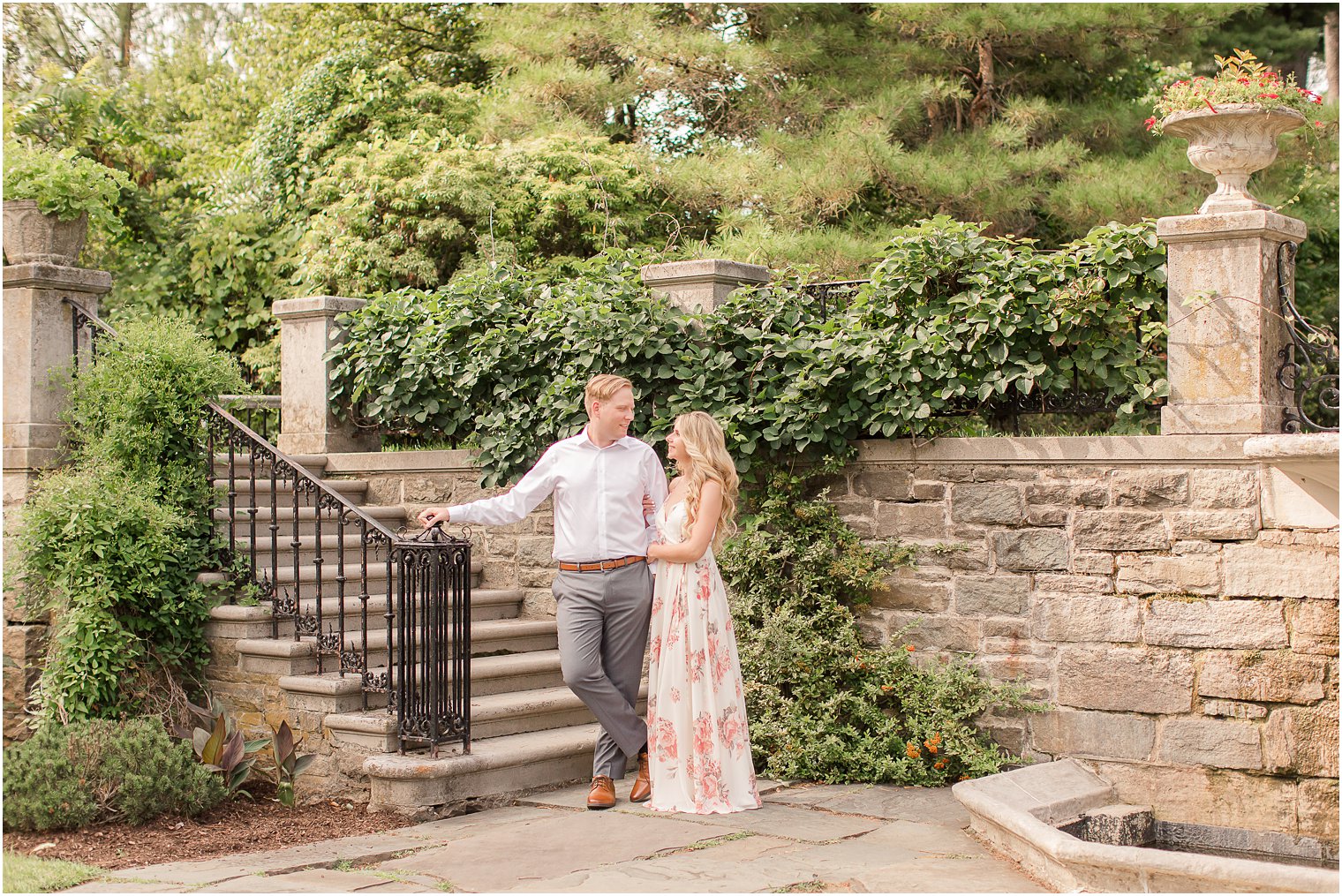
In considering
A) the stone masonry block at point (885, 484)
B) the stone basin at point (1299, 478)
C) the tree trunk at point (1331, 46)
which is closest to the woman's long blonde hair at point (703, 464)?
the stone masonry block at point (885, 484)

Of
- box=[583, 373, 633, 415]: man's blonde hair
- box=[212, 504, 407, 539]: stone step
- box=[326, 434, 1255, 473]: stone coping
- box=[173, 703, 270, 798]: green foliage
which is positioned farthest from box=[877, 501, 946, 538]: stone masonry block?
box=[173, 703, 270, 798]: green foliage

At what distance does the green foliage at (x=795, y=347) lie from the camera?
6.32 metres

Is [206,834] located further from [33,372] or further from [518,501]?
[33,372]

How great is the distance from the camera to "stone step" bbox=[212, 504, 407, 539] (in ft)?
24.9

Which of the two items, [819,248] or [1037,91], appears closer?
[819,248]

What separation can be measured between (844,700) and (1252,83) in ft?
11.8

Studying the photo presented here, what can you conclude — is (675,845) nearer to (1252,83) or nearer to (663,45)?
(1252,83)

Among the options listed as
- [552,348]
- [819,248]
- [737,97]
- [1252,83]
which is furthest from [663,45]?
[1252,83]

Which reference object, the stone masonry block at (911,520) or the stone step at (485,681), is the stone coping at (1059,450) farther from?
Result: the stone step at (485,681)

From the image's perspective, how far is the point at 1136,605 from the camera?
240 inches

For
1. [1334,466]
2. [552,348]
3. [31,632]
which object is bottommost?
[31,632]

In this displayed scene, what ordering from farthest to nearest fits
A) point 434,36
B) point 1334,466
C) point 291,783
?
1. point 434,36
2. point 291,783
3. point 1334,466

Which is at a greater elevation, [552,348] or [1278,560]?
[552,348]

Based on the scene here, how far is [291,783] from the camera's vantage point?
6.32 meters
